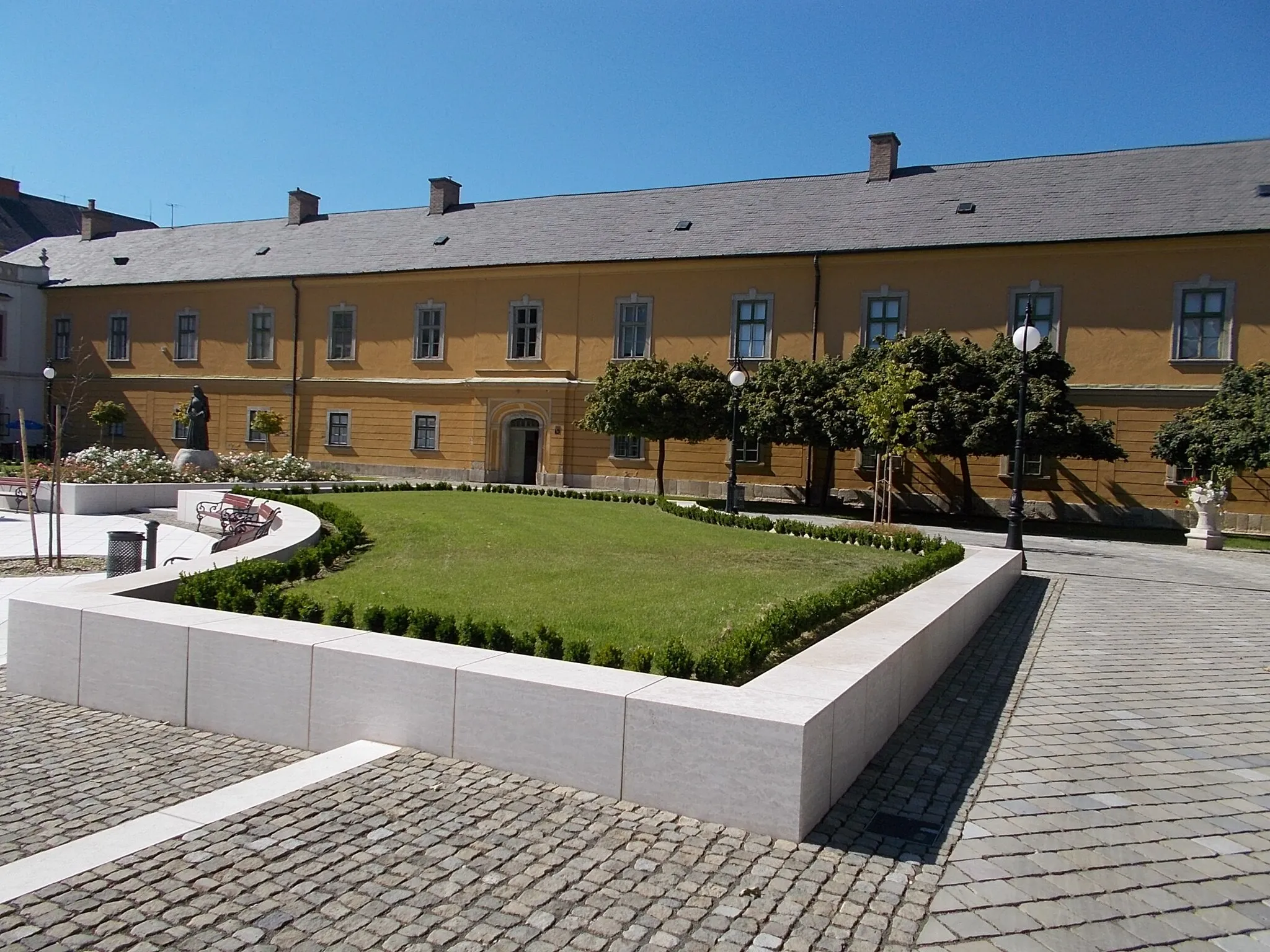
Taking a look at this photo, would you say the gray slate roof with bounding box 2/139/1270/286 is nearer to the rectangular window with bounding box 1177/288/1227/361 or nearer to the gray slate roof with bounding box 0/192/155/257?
the rectangular window with bounding box 1177/288/1227/361

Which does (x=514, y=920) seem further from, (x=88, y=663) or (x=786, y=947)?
(x=88, y=663)

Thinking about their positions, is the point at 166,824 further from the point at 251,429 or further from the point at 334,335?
the point at 251,429

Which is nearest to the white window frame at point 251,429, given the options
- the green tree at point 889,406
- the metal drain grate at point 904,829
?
the green tree at point 889,406

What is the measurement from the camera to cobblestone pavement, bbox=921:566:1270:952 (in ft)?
12.9

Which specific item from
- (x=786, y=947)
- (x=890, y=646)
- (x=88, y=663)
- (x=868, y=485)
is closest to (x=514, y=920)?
(x=786, y=947)

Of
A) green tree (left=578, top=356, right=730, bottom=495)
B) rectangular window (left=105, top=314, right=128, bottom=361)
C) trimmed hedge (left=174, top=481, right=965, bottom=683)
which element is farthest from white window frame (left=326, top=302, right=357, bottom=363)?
trimmed hedge (left=174, top=481, right=965, bottom=683)

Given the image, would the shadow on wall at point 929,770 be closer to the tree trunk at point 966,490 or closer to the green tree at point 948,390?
the green tree at point 948,390

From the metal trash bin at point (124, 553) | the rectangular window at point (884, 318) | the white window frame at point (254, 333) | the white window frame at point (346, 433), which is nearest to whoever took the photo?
the metal trash bin at point (124, 553)

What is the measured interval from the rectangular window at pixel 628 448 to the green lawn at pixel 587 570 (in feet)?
44.0

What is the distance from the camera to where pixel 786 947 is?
146 inches

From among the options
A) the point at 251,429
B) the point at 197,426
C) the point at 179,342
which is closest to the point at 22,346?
the point at 179,342

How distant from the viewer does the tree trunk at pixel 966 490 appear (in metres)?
27.3

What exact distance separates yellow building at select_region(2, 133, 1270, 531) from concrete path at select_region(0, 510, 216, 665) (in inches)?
650

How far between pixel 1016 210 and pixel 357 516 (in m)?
22.2
